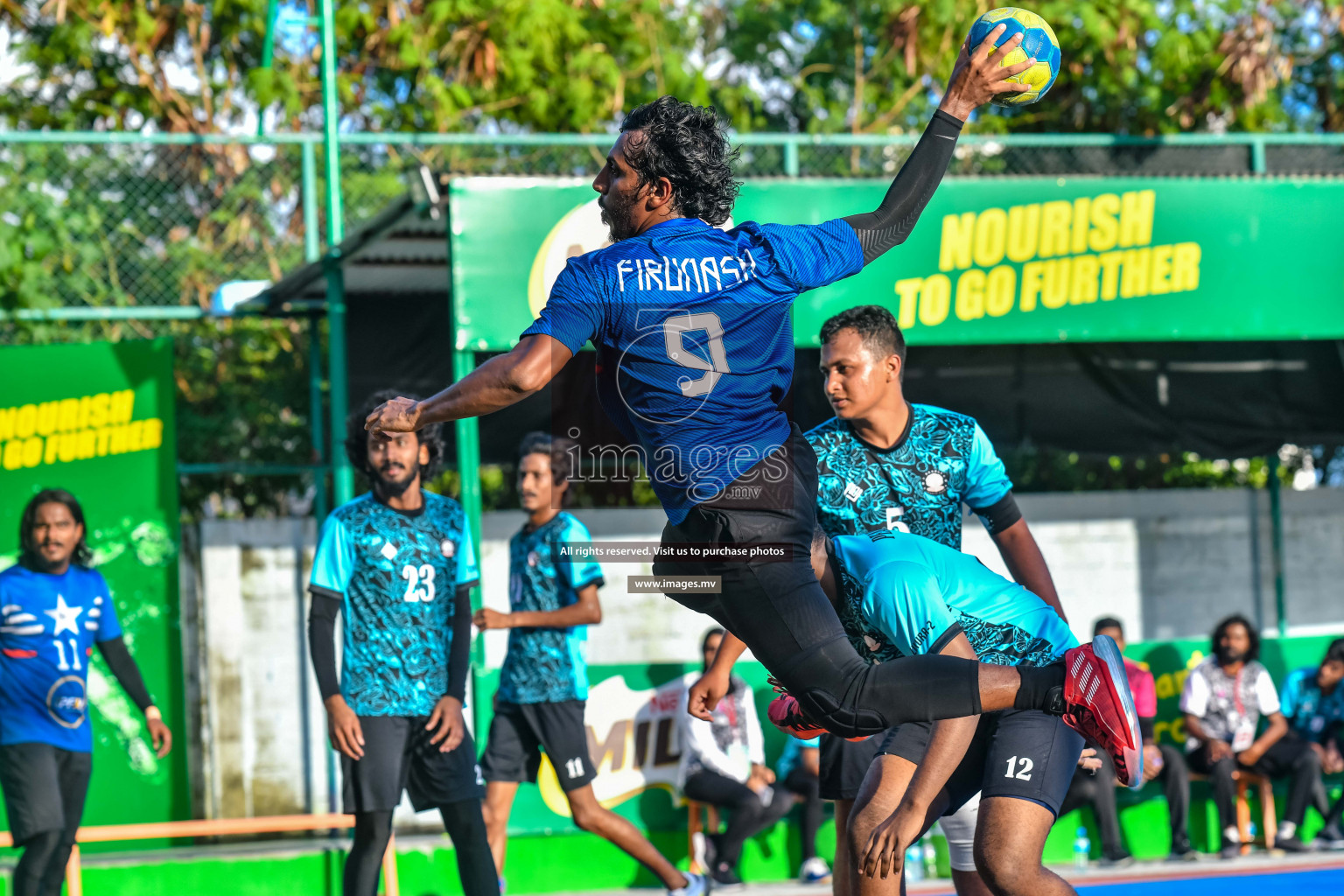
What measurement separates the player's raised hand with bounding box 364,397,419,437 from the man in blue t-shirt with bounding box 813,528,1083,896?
1.20 meters

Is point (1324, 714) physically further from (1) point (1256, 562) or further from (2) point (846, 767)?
→ (2) point (846, 767)

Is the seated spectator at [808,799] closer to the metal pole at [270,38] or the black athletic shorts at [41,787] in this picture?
the black athletic shorts at [41,787]

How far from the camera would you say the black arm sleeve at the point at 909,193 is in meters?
3.86

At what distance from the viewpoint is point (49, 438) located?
838 cm

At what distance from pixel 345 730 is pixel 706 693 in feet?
5.67

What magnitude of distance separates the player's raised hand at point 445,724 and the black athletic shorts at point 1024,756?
2.01 m

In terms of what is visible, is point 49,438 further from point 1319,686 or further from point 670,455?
point 1319,686

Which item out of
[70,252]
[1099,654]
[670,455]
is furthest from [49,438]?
[1099,654]

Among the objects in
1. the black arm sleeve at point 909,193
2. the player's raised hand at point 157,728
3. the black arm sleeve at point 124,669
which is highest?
the black arm sleeve at point 909,193

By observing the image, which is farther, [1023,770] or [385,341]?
[385,341]

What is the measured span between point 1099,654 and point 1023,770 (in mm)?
474

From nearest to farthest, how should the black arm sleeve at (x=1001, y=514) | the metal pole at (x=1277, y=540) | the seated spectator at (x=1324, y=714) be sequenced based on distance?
the black arm sleeve at (x=1001, y=514)
the seated spectator at (x=1324, y=714)
the metal pole at (x=1277, y=540)

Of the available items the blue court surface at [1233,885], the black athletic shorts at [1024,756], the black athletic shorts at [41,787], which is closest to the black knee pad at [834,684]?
the black athletic shorts at [1024,756]

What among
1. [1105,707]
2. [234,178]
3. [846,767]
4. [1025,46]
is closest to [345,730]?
[846,767]
